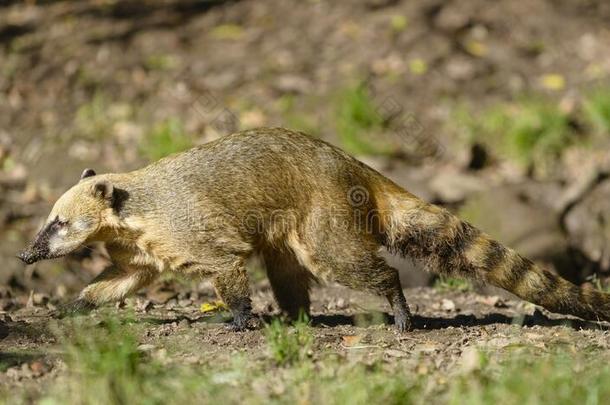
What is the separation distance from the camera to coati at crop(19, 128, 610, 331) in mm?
6422

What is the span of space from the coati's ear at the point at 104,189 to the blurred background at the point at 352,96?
301 centimetres

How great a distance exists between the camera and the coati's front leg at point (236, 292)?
6.40m

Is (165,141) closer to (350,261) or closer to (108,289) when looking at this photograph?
(108,289)

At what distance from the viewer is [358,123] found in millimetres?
11500

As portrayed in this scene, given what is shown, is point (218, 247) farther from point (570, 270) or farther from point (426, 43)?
point (426, 43)

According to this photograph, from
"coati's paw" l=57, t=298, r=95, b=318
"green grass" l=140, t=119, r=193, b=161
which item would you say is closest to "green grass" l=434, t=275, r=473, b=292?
"coati's paw" l=57, t=298, r=95, b=318

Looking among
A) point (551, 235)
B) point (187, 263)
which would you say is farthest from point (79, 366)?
point (551, 235)

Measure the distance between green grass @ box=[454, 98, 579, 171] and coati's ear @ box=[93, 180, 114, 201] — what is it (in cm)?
613

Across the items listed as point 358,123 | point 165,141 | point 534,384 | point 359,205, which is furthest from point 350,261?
point 358,123

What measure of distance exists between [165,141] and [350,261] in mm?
4882

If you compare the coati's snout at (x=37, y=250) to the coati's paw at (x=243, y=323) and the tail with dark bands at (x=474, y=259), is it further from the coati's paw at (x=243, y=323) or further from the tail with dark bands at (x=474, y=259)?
the tail with dark bands at (x=474, y=259)

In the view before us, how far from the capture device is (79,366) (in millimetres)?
4969

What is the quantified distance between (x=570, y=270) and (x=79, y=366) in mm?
6081

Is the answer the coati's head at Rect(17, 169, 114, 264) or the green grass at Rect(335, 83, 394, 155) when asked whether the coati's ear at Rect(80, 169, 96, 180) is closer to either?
the coati's head at Rect(17, 169, 114, 264)
